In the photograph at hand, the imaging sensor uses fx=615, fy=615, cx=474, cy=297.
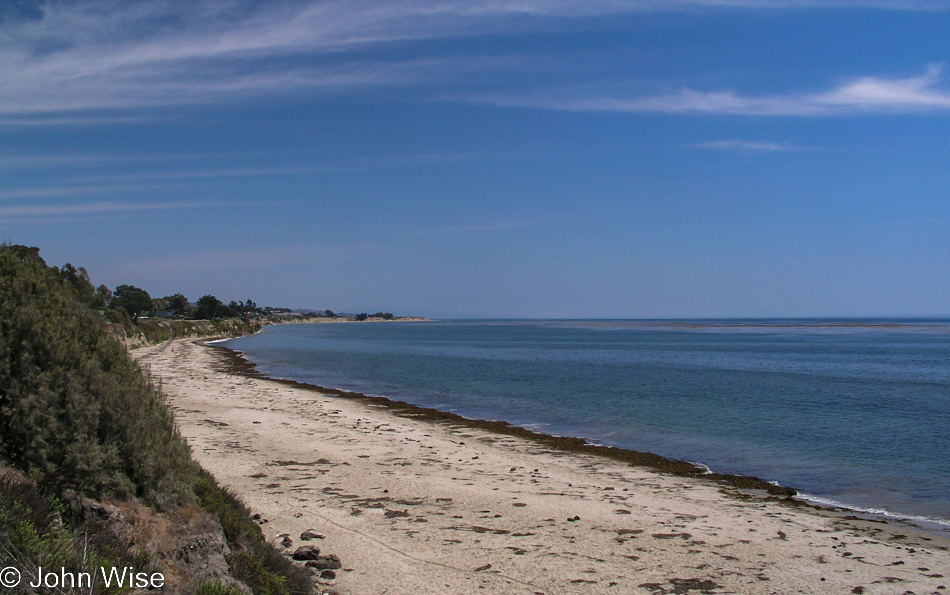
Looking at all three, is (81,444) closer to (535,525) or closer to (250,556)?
(250,556)

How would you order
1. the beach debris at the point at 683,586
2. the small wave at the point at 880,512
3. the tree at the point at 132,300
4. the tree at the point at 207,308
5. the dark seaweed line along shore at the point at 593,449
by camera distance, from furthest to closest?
the tree at the point at 207,308, the tree at the point at 132,300, the dark seaweed line along shore at the point at 593,449, the small wave at the point at 880,512, the beach debris at the point at 683,586

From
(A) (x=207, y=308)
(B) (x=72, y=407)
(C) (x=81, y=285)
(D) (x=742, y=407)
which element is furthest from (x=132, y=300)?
Result: (B) (x=72, y=407)

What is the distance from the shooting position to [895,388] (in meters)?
35.7

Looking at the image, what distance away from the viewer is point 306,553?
8.44 metres

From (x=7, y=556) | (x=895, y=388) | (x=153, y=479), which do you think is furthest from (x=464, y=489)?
(x=895, y=388)

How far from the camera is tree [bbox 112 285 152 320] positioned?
99481 millimetres

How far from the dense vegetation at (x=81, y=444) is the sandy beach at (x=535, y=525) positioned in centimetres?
235

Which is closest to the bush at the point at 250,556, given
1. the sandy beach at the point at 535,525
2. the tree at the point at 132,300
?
the sandy beach at the point at 535,525

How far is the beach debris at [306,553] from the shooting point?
8360 millimetres

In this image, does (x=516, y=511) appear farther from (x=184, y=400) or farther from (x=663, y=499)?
(x=184, y=400)

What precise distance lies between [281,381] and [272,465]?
24.7 m

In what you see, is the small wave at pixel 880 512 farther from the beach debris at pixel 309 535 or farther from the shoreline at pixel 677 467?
the beach debris at pixel 309 535

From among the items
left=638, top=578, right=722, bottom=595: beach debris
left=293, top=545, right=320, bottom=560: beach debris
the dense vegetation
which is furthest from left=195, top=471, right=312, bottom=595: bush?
left=638, top=578, right=722, bottom=595: beach debris

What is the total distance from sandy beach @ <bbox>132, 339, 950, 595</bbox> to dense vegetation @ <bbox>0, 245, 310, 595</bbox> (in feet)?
7.70
